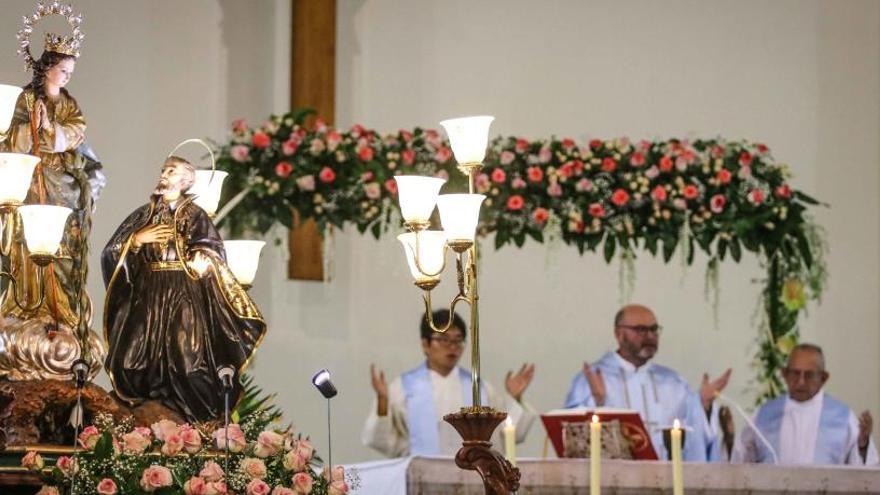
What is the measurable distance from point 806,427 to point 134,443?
5735 mm

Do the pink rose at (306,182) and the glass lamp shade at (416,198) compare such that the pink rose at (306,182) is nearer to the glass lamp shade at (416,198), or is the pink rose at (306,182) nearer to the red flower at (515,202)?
the red flower at (515,202)

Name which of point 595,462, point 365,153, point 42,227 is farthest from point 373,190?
point 42,227

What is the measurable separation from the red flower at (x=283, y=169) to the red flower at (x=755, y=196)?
2.62 meters

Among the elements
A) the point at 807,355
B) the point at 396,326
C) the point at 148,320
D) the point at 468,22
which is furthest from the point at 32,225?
the point at 468,22

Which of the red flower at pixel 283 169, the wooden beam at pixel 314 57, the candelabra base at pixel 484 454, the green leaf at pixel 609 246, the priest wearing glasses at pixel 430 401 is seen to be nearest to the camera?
the candelabra base at pixel 484 454

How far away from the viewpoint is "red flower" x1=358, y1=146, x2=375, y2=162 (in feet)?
31.0

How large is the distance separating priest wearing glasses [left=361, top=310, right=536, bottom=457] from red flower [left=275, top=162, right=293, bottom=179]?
124cm

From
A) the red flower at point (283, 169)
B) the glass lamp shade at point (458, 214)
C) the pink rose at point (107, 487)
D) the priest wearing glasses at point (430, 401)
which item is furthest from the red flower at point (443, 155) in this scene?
the pink rose at point (107, 487)

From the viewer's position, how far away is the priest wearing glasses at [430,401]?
984 centimetres

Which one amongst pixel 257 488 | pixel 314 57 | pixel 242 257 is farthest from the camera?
pixel 314 57

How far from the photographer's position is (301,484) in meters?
5.52

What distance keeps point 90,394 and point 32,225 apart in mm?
703

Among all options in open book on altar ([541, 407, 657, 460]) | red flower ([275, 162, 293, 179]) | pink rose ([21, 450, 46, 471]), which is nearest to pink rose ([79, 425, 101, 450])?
pink rose ([21, 450, 46, 471])

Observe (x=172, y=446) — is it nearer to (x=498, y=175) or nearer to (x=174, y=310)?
(x=174, y=310)
